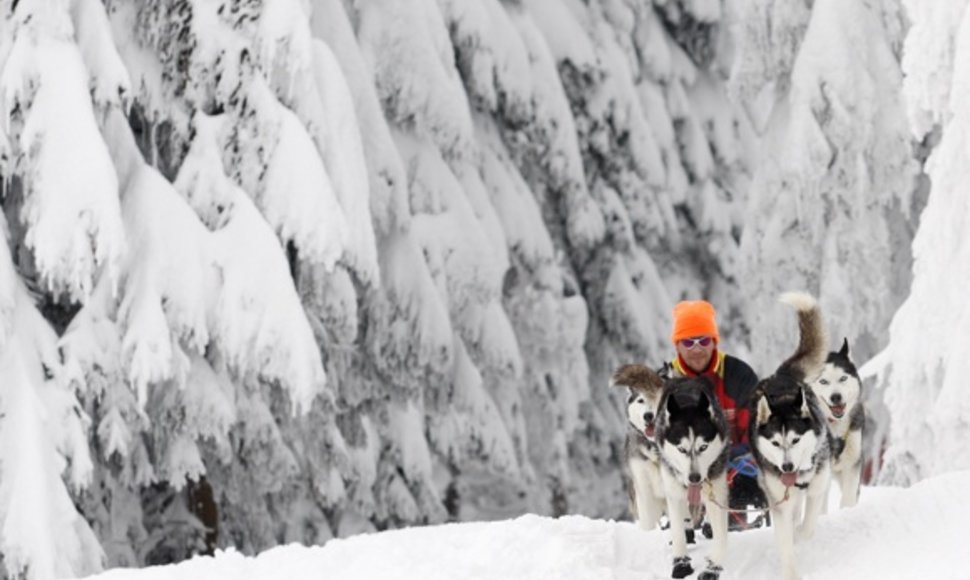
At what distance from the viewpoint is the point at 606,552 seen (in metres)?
7.08

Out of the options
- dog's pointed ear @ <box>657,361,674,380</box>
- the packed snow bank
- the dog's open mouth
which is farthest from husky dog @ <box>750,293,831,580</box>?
dog's pointed ear @ <box>657,361,674,380</box>

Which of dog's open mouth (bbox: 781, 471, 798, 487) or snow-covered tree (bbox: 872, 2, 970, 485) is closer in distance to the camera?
dog's open mouth (bbox: 781, 471, 798, 487)

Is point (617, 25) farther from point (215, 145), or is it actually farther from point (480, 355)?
point (215, 145)

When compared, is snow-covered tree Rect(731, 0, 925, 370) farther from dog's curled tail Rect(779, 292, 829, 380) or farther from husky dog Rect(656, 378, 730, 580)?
husky dog Rect(656, 378, 730, 580)

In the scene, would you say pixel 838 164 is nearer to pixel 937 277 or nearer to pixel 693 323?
pixel 937 277

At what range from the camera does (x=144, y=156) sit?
1191cm

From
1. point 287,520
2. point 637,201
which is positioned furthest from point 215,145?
point 637,201

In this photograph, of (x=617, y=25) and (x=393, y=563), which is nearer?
(x=393, y=563)

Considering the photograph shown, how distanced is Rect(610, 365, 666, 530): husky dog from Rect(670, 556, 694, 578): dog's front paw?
437 mm

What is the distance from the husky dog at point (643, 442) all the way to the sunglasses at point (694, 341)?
0.69 ft

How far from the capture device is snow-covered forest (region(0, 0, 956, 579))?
32.9 ft

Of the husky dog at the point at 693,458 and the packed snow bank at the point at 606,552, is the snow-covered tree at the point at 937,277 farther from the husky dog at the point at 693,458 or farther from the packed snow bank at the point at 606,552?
the husky dog at the point at 693,458

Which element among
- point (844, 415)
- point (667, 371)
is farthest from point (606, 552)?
point (844, 415)

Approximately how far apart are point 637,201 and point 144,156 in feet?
32.8
